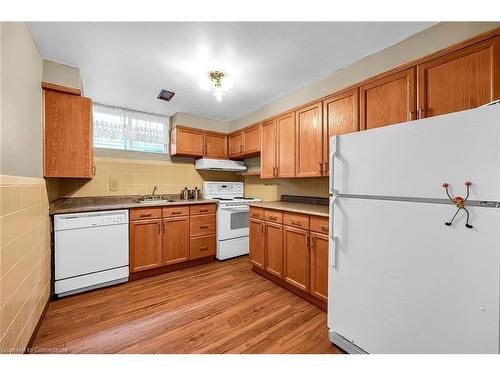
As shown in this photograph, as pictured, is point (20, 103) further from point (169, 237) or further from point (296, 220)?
point (296, 220)

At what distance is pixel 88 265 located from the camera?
2131 millimetres

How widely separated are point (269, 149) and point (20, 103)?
2338 mm

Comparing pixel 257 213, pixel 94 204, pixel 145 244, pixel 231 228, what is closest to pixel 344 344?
pixel 257 213

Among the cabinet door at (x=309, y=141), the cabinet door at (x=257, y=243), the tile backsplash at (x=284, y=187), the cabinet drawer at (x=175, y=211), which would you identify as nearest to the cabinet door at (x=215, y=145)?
the tile backsplash at (x=284, y=187)

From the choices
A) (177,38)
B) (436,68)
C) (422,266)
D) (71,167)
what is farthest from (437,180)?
(71,167)

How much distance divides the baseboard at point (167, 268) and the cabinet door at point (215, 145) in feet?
5.48

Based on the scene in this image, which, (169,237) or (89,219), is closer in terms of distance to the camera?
(89,219)

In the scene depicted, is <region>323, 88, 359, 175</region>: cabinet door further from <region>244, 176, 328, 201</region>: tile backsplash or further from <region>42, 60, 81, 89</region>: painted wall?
<region>42, 60, 81, 89</region>: painted wall

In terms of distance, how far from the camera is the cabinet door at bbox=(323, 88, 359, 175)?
192 cm

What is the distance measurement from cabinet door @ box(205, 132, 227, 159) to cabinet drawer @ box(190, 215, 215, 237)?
3.64 ft

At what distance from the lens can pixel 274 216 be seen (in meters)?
2.38

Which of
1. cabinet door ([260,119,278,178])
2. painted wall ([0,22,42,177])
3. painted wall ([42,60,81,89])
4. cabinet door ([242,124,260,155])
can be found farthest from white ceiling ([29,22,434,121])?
cabinet door ([242,124,260,155])
